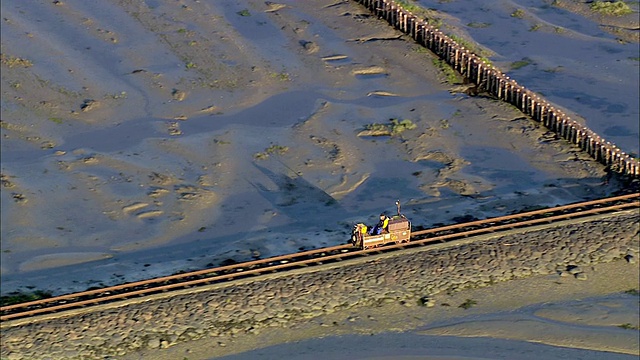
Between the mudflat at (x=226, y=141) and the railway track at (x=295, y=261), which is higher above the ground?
the mudflat at (x=226, y=141)

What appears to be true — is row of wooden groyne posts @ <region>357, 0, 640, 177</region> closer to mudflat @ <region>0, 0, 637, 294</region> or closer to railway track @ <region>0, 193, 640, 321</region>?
mudflat @ <region>0, 0, 637, 294</region>

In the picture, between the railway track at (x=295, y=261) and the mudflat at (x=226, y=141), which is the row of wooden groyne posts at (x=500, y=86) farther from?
the railway track at (x=295, y=261)

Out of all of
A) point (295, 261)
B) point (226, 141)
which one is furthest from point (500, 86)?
point (295, 261)

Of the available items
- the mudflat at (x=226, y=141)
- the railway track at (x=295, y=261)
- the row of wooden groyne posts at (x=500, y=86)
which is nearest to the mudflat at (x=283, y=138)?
the mudflat at (x=226, y=141)

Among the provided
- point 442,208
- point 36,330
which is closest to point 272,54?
point 442,208

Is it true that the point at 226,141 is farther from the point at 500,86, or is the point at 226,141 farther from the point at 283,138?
the point at 500,86
